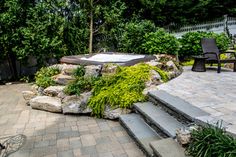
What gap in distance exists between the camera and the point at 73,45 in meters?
8.50

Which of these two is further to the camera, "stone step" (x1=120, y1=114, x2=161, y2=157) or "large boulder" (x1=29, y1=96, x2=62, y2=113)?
"large boulder" (x1=29, y1=96, x2=62, y2=113)

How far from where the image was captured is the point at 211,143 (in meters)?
A: 2.29

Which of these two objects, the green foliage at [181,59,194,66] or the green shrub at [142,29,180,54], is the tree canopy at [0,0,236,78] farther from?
the green foliage at [181,59,194,66]

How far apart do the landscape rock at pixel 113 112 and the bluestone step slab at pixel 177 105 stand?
56 centimetres

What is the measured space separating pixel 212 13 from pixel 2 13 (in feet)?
33.5

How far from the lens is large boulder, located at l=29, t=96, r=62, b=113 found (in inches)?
178

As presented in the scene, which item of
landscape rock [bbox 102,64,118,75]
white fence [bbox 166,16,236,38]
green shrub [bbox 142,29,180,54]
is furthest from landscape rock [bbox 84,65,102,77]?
white fence [bbox 166,16,236,38]

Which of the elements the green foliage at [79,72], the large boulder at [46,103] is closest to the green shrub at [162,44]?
the green foliage at [79,72]

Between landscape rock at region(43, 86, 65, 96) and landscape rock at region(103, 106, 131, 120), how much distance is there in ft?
4.09

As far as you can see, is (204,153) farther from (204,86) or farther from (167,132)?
(204,86)

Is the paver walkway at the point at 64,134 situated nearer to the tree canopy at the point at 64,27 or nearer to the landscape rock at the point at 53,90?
the landscape rock at the point at 53,90

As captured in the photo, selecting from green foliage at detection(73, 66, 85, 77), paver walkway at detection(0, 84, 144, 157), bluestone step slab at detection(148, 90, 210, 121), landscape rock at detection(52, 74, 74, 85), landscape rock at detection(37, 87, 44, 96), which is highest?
green foliage at detection(73, 66, 85, 77)

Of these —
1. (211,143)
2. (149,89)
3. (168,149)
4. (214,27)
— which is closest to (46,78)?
(149,89)

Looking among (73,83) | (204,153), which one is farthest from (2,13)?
(204,153)
